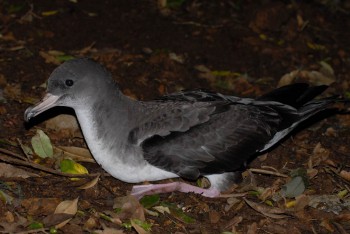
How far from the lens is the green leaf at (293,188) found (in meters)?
6.29

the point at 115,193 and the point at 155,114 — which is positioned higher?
the point at 155,114

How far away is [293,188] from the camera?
20.7 feet

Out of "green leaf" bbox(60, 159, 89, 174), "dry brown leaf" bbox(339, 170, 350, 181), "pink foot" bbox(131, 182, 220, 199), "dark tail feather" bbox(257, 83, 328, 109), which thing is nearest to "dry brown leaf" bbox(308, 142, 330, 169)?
"dry brown leaf" bbox(339, 170, 350, 181)

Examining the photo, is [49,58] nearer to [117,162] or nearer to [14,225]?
[117,162]

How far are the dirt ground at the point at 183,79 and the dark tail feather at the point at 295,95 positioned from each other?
0.67 meters

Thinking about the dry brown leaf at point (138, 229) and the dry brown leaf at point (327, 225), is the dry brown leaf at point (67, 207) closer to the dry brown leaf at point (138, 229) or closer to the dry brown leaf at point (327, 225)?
the dry brown leaf at point (138, 229)

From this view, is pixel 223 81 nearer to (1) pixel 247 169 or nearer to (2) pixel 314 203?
(1) pixel 247 169

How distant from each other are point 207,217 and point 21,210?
5.66 ft

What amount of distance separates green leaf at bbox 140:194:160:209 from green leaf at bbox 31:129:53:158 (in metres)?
1.15

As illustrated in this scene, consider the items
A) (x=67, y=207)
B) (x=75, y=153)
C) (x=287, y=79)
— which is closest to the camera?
(x=67, y=207)

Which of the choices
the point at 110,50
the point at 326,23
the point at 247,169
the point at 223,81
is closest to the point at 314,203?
the point at 247,169

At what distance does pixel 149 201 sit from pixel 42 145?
1.31 meters

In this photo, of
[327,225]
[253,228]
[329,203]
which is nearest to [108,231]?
[253,228]

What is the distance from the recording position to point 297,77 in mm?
8695
